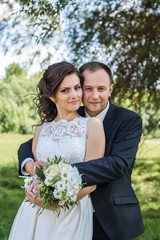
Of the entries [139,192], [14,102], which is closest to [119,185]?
[139,192]

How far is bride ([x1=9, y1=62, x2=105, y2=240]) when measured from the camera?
2424 millimetres

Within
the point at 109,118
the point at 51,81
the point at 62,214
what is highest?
the point at 51,81

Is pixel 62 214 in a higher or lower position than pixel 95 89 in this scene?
lower

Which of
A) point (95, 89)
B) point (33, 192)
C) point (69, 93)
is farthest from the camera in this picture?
point (95, 89)

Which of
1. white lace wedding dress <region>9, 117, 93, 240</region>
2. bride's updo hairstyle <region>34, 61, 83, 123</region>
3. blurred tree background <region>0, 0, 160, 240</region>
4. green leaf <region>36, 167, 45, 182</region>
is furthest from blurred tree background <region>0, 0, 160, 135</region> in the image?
green leaf <region>36, 167, 45, 182</region>

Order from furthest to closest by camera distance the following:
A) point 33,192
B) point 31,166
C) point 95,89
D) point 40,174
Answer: point 95,89, point 31,166, point 33,192, point 40,174

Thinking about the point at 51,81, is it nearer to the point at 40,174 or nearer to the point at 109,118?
the point at 109,118

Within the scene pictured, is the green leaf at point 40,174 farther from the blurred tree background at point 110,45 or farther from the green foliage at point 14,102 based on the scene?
the green foliage at point 14,102

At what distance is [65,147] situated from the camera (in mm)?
2475

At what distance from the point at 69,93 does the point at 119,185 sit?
35.3 inches

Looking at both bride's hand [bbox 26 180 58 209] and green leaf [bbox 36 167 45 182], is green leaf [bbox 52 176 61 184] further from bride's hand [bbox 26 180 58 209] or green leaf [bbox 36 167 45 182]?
bride's hand [bbox 26 180 58 209]

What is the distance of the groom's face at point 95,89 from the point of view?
2.83m

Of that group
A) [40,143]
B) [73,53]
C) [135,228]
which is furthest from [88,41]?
[135,228]

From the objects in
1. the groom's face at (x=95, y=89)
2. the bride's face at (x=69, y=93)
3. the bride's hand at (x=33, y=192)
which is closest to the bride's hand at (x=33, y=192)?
the bride's hand at (x=33, y=192)
